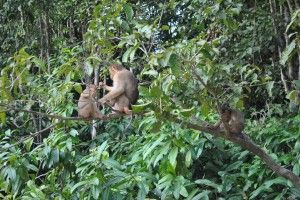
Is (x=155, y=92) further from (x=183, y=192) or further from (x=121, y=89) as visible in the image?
(x=121, y=89)

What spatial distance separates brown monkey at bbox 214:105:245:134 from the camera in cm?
300

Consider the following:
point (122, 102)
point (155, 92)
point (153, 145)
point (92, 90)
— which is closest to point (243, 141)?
point (155, 92)

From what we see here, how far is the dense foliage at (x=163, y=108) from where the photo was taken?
300cm

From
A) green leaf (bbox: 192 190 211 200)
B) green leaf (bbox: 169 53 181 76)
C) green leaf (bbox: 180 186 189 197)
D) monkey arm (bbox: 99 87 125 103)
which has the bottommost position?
green leaf (bbox: 192 190 211 200)

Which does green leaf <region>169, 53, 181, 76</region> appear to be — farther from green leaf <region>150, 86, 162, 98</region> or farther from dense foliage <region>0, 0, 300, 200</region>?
green leaf <region>150, 86, 162, 98</region>

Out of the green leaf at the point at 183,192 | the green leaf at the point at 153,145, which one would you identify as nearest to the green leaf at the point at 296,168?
the green leaf at the point at 183,192

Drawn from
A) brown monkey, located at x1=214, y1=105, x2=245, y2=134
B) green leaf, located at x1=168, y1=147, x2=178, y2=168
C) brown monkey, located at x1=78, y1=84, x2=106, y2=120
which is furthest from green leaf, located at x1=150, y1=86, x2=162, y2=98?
green leaf, located at x1=168, y1=147, x2=178, y2=168

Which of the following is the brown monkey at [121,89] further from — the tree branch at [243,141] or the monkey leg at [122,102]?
the tree branch at [243,141]

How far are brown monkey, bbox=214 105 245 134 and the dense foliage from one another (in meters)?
0.10

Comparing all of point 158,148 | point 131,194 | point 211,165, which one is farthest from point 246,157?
point 131,194

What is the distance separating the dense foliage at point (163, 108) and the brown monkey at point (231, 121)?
10 cm

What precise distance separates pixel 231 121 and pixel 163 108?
659 millimetres

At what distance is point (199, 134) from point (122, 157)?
2.64 ft

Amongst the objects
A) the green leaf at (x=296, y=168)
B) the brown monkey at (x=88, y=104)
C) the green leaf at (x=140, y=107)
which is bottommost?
the green leaf at (x=296, y=168)
